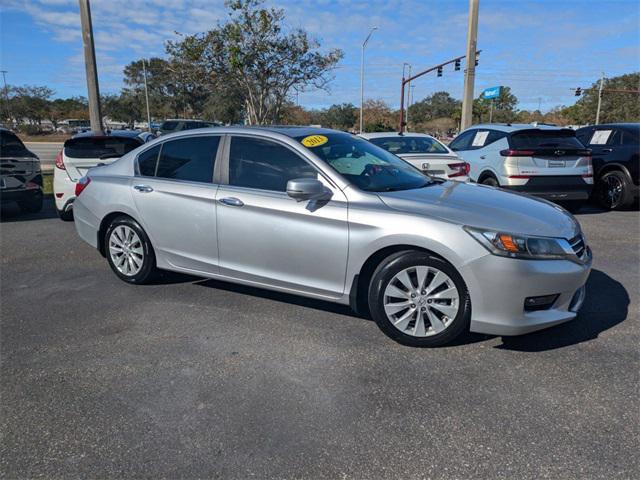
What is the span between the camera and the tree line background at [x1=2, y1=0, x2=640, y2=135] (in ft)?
65.4

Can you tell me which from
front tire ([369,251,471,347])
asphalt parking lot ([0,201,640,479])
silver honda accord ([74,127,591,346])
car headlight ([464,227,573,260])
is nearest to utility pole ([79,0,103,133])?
silver honda accord ([74,127,591,346])

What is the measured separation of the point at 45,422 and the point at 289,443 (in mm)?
1411

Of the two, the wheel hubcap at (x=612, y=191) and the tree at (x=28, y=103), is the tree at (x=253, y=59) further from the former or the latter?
the tree at (x=28, y=103)

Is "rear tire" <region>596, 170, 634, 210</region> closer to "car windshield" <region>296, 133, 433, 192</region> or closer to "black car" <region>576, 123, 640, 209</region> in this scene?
"black car" <region>576, 123, 640, 209</region>

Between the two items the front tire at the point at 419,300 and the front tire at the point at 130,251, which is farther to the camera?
the front tire at the point at 130,251

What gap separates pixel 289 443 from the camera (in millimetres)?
2531

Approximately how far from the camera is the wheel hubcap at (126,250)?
15.9 feet

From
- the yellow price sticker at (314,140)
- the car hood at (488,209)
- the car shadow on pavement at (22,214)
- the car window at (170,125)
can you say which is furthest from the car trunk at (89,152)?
the car window at (170,125)

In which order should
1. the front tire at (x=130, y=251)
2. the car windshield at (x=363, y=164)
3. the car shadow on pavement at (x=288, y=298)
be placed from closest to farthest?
the car windshield at (x=363, y=164) < the car shadow on pavement at (x=288, y=298) < the front tire at (x=130, y=251)

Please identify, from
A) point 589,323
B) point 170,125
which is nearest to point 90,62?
point 589,323

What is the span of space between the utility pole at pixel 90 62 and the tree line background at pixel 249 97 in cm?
871

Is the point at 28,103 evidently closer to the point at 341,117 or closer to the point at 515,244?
the point at 341,117

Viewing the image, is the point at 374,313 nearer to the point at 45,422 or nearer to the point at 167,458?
the point at 167,458

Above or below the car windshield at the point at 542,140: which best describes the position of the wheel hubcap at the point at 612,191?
below
